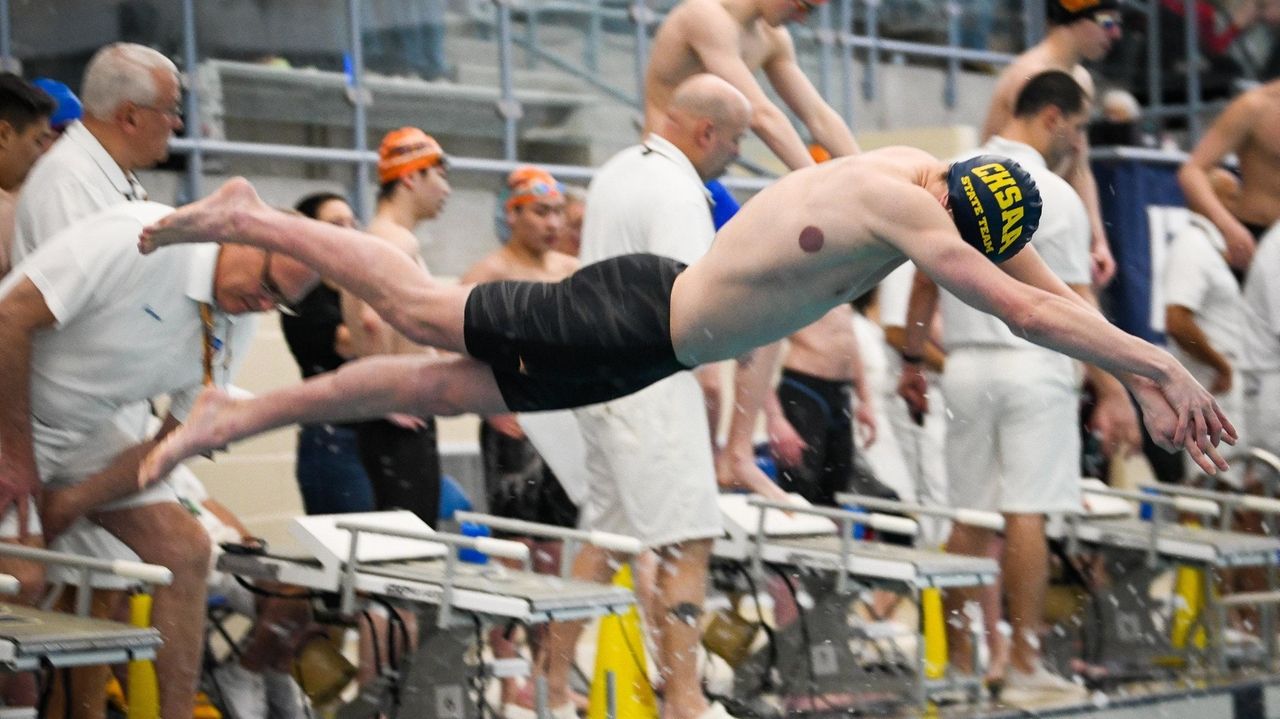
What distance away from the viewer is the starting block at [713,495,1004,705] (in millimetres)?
6148

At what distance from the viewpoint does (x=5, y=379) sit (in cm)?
458

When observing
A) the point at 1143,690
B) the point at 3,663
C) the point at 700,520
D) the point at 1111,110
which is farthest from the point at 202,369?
the point at 1111,110

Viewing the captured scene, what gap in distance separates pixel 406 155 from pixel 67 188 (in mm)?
1596

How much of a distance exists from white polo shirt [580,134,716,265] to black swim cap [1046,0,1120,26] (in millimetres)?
2123

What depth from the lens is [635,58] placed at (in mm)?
10094

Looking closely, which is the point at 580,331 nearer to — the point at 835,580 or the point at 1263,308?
the point at 835,580

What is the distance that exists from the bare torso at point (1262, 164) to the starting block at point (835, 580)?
9.91 ft

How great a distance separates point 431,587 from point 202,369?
0.85 metres

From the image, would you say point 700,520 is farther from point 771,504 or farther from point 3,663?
point 3,663

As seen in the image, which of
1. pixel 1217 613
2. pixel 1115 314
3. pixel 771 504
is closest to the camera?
pixel 771 504

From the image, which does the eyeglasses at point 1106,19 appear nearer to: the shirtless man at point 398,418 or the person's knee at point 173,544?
the shirtless man at point 398,418

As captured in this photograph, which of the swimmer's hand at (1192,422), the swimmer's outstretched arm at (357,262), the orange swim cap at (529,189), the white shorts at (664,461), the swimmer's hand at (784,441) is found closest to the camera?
the swimmer's hand at (1192,422)

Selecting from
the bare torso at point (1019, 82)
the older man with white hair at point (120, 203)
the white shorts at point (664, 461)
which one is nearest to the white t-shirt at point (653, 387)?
the white shorts at point (664, 461)

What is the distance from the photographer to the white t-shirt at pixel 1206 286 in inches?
333
